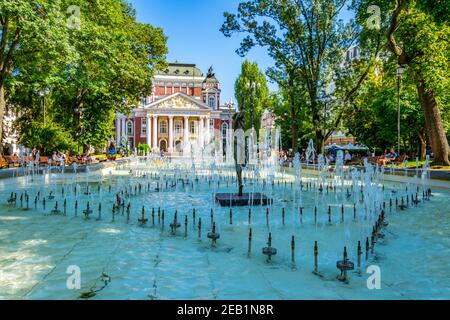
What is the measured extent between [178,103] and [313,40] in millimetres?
57577

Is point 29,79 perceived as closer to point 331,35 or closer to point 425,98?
point 331,35

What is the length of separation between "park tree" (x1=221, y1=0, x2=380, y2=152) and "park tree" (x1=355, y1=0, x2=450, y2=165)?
2.29m

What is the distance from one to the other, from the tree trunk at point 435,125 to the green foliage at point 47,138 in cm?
2411

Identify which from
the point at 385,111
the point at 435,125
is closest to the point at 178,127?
the point at 385,111

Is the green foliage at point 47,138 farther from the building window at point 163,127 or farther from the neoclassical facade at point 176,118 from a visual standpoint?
the building window at point 163,127

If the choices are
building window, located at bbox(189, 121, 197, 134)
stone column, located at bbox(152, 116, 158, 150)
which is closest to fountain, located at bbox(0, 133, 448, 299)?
stone column, located at bbox(152, 116, 158, 150)

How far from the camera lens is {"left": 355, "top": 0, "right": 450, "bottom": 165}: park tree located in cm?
1955

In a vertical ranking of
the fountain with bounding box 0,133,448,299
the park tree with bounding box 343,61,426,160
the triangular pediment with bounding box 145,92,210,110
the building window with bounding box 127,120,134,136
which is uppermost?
the triangular pediment with bounding box 145,92,210,110

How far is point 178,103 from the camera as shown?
79.7 m

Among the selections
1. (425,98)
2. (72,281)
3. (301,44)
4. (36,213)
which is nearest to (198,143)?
(301,44)

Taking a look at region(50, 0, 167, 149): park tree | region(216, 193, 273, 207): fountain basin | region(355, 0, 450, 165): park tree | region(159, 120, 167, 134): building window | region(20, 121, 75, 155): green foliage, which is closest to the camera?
region(216, 193, 273, 207): fountain basin

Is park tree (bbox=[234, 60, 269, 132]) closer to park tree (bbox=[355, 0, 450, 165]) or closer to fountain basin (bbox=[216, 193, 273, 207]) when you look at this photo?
park tree (bbox=[355, 0, 450, 165])

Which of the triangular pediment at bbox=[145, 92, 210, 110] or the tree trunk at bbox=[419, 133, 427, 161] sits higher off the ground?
the triangular pediment at bbox=[145, 92, 210, 110]
